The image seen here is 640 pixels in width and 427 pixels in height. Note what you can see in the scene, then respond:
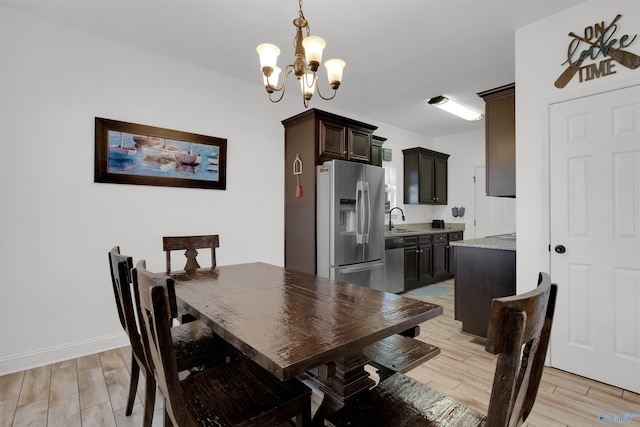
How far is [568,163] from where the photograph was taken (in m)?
2.34

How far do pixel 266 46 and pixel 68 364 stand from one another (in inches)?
115

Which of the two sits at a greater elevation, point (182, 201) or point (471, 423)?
point (182, 201)

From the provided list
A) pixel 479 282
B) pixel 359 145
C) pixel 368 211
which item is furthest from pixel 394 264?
pixel 359 145

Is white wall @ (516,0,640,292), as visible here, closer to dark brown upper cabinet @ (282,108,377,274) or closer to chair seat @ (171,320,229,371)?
dark brown upper cabinet @ (282,108,377,274)

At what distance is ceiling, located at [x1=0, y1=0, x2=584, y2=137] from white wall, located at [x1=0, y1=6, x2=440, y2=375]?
254mm

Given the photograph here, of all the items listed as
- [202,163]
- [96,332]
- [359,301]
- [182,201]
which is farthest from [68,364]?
[359,301]

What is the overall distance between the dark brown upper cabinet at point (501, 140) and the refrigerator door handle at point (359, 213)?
1414 mm

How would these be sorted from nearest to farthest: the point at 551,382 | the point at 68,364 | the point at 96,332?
the point at 551,382 < the point at 68,364 < the point at 96,332

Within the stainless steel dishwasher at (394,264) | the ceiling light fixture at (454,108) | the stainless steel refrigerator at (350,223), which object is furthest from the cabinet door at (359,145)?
the stainless steel dishwasher at (394,264)

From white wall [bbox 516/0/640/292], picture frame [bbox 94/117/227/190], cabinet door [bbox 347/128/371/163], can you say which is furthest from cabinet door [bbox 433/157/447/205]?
picture frame [bbox 94/117/227/190]

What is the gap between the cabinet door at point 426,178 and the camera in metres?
5.71

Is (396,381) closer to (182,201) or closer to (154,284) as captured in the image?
(154,284)

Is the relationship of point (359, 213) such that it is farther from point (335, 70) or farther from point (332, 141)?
point (335, 70)

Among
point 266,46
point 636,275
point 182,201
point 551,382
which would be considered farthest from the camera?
point 182,201
